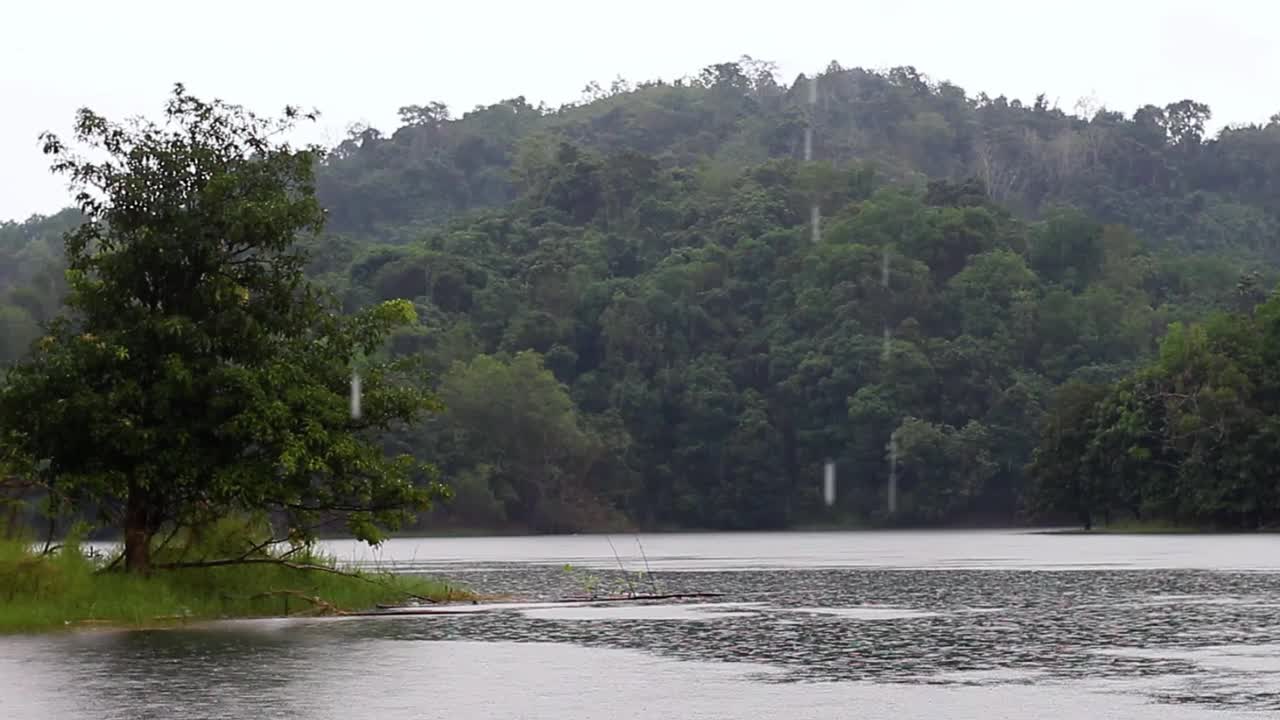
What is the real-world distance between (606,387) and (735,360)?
11466 millimetres

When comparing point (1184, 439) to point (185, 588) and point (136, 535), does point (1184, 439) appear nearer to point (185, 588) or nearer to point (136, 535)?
point (185, 588)

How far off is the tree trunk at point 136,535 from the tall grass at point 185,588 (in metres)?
0.33

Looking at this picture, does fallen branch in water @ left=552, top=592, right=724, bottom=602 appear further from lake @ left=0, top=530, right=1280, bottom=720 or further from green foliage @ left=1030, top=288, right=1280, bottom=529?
green foliage @ left=1030, top=288, right=1280, bottom=529

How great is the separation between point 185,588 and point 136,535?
5.00 ft

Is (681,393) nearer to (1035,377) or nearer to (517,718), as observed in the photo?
(1035,377)


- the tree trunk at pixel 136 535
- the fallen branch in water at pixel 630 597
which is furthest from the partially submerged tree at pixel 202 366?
the fallen branch in water at pixel 630 597

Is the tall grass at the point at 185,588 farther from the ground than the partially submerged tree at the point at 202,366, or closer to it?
closer to it

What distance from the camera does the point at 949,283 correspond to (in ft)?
546

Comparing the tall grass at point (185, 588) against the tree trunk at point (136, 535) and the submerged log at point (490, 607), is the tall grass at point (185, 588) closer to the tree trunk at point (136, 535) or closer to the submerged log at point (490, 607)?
the tree trunk at point (136, 535)

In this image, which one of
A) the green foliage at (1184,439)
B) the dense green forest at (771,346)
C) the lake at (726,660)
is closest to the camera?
the lake at (726,660)

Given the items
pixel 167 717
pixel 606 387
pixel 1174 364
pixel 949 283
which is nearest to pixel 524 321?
pixel 606 387

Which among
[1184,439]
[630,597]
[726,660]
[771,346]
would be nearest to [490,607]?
[630,597]

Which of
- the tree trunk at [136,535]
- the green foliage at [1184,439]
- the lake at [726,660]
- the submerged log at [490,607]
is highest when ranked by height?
the green foliage at [1184,439]

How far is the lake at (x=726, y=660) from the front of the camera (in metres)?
21.0
